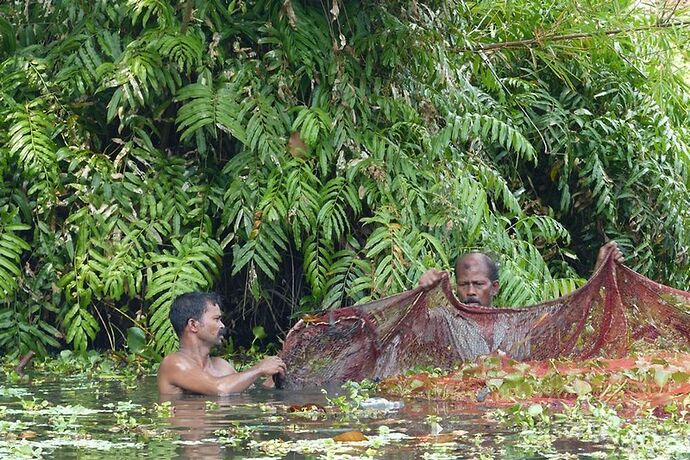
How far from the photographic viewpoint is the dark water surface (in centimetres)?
555

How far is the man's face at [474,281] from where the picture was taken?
9.69 metres

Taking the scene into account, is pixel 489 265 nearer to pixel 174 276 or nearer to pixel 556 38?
pixel 174 276

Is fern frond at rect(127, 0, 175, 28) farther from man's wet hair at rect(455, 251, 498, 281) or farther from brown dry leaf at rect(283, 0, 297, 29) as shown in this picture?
man's wet hair at rect(455, 251, 498, 281)

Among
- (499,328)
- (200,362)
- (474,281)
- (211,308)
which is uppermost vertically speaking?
(474,281)

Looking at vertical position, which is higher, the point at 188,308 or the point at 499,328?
the point at 188,308

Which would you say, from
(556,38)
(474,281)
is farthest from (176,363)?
(556,38)

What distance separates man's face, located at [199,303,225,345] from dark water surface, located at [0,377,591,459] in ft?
1.82

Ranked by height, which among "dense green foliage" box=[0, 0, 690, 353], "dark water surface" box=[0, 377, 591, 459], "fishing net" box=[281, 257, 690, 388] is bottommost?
"dark water surface" box=[0, 377, 591, 459]

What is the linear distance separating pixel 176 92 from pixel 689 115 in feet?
20.8

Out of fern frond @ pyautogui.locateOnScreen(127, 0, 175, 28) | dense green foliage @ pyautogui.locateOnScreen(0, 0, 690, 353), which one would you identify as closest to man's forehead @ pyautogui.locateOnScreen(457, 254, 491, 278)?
dense green foliage @ pyautogui.locateOnScreen(0, 0, 690, 353)

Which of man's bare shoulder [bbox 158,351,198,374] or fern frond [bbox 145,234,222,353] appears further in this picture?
fern frond [bbox 145,234,222,353]

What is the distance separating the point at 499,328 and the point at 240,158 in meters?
2.66

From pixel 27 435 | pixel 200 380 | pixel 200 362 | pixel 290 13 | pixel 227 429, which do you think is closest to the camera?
pixel 27 435

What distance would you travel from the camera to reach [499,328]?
900 centimetres
